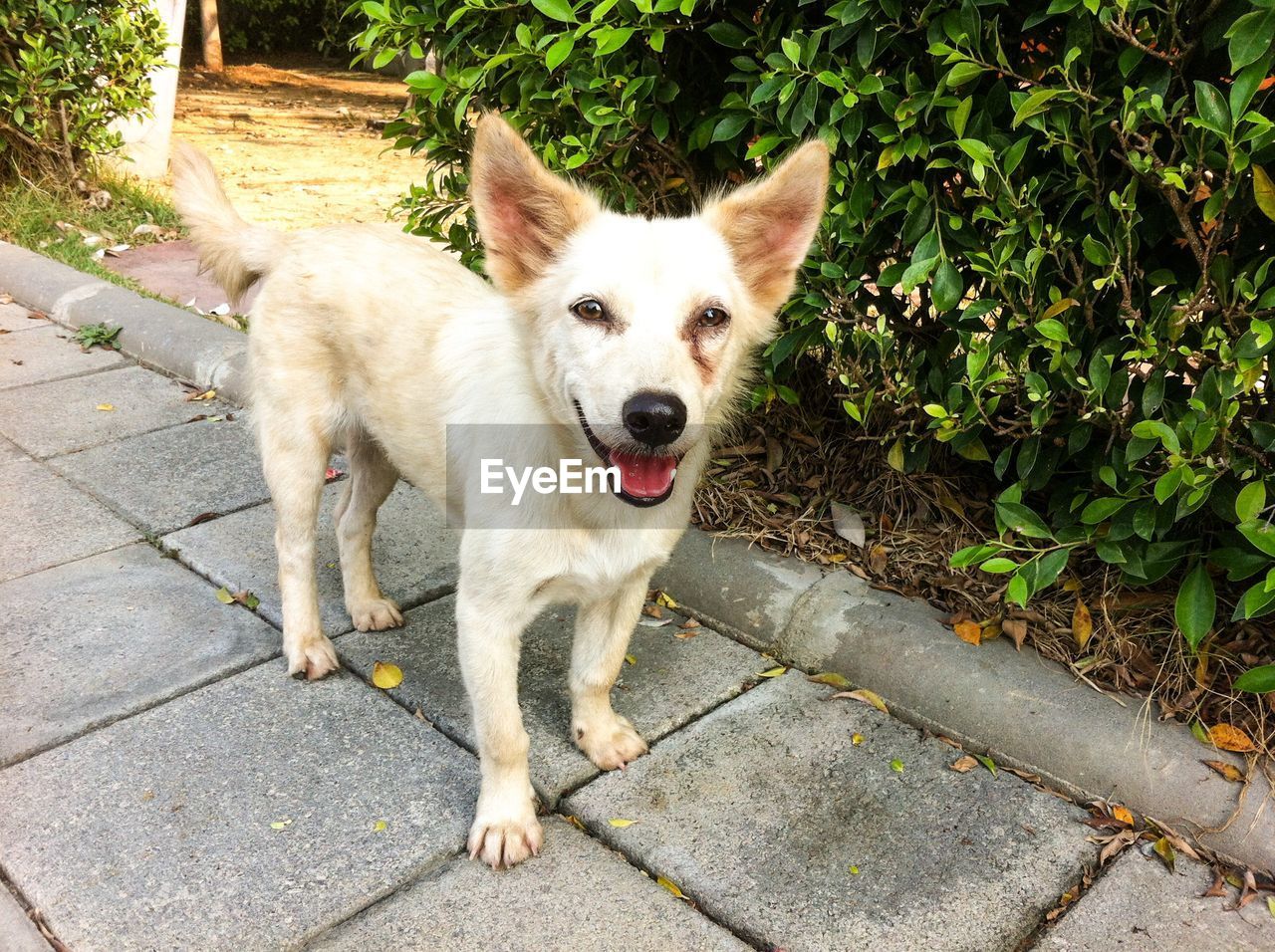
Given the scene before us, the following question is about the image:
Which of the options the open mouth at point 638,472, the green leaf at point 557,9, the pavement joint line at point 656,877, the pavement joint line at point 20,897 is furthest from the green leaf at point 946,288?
the pavement joint line at point 20,897

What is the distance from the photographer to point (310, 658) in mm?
3094

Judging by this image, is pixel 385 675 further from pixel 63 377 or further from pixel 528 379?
pixel 63 377

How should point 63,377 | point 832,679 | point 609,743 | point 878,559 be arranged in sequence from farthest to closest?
point 63,377 → point 878,559 → point 832,679 → point 609,743

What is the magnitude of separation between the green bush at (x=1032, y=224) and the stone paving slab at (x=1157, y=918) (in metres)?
0.63

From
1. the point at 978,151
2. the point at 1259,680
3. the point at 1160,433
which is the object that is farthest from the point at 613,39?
the point at 1259,680

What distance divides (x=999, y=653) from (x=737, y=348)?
1.26 metres

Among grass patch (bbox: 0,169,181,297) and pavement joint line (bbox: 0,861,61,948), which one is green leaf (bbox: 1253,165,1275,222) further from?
grass patch (bbox: 0,169,181,297)

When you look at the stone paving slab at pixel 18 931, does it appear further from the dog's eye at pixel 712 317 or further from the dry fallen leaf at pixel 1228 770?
the dry fallen leaf at pixel 1228 770

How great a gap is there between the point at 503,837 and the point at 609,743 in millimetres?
478

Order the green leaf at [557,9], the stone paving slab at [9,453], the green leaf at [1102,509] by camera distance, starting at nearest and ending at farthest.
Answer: the green leaf at [1102,509] → the green leaf at [557,9] → the stone paving slab at [9,453]

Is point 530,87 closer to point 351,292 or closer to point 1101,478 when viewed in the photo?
point 351,292

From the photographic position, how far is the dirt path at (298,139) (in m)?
8.18

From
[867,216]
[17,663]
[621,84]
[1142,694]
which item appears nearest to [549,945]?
[1142,694]

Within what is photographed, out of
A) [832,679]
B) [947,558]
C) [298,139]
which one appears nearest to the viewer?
[832,679]
